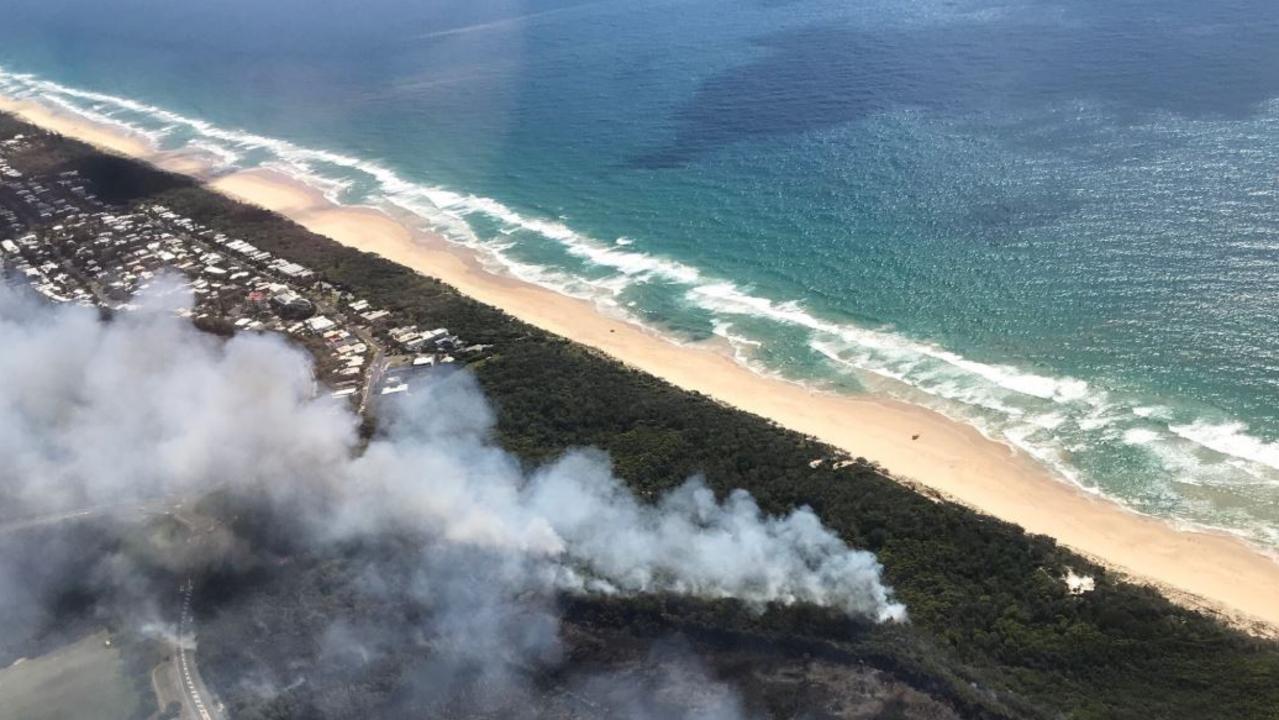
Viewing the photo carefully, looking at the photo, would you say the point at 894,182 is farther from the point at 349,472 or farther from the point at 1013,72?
the point at 349,472

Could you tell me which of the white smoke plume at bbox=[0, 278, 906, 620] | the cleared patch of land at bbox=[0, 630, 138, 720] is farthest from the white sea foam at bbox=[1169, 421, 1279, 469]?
the cleared patch of land at bbox=[0, 630, 138, 720]

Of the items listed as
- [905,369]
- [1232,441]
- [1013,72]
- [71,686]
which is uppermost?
[1013,72]

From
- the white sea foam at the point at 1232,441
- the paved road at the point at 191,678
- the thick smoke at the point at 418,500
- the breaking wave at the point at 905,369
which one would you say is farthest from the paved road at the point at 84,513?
the white sea foam at the point at 1232,441

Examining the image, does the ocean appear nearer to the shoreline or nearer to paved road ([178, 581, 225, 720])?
the shoreline

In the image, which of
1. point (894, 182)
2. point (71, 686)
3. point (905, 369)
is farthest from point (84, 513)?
point (894, 182)

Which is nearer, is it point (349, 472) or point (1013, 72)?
point (349, 472)

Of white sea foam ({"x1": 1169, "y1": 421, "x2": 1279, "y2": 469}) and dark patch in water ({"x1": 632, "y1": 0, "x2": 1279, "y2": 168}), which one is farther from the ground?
dark patch in water ({"x1": 632, "y1": 0, "x2": 1279, "y2": 168})
